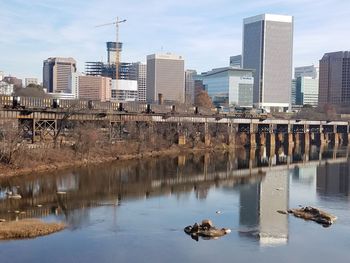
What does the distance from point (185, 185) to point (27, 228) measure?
24.3 meters

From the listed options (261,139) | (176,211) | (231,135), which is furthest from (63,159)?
(261,139)

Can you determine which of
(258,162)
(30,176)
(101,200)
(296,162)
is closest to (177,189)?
(101,200)

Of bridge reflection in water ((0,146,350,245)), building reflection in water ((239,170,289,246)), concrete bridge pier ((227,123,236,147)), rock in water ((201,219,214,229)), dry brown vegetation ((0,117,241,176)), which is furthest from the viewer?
concrete bridge pier ((227,123,236,147))

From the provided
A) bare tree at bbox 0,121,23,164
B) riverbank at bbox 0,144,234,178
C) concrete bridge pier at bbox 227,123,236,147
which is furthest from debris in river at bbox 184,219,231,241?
concrete bridge pier at bbox 227,123,236,147

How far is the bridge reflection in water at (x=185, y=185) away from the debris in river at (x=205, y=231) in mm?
1618

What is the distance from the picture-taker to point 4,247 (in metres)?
29.5

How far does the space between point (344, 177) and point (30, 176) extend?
38.4 m

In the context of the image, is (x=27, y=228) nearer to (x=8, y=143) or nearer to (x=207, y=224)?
(x=207, y=224)

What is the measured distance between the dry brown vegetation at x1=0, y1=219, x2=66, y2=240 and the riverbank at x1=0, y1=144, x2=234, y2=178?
61.3 feet

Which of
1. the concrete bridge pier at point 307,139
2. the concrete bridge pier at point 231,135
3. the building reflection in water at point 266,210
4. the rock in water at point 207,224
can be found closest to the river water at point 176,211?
the building reflection in water at point 266,210

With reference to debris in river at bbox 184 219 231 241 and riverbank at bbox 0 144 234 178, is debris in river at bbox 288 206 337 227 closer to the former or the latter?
debris in river at bbox 184 219 231 241

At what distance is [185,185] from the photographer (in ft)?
180

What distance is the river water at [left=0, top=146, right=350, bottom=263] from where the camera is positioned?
29.5m

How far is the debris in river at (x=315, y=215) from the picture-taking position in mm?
37475
